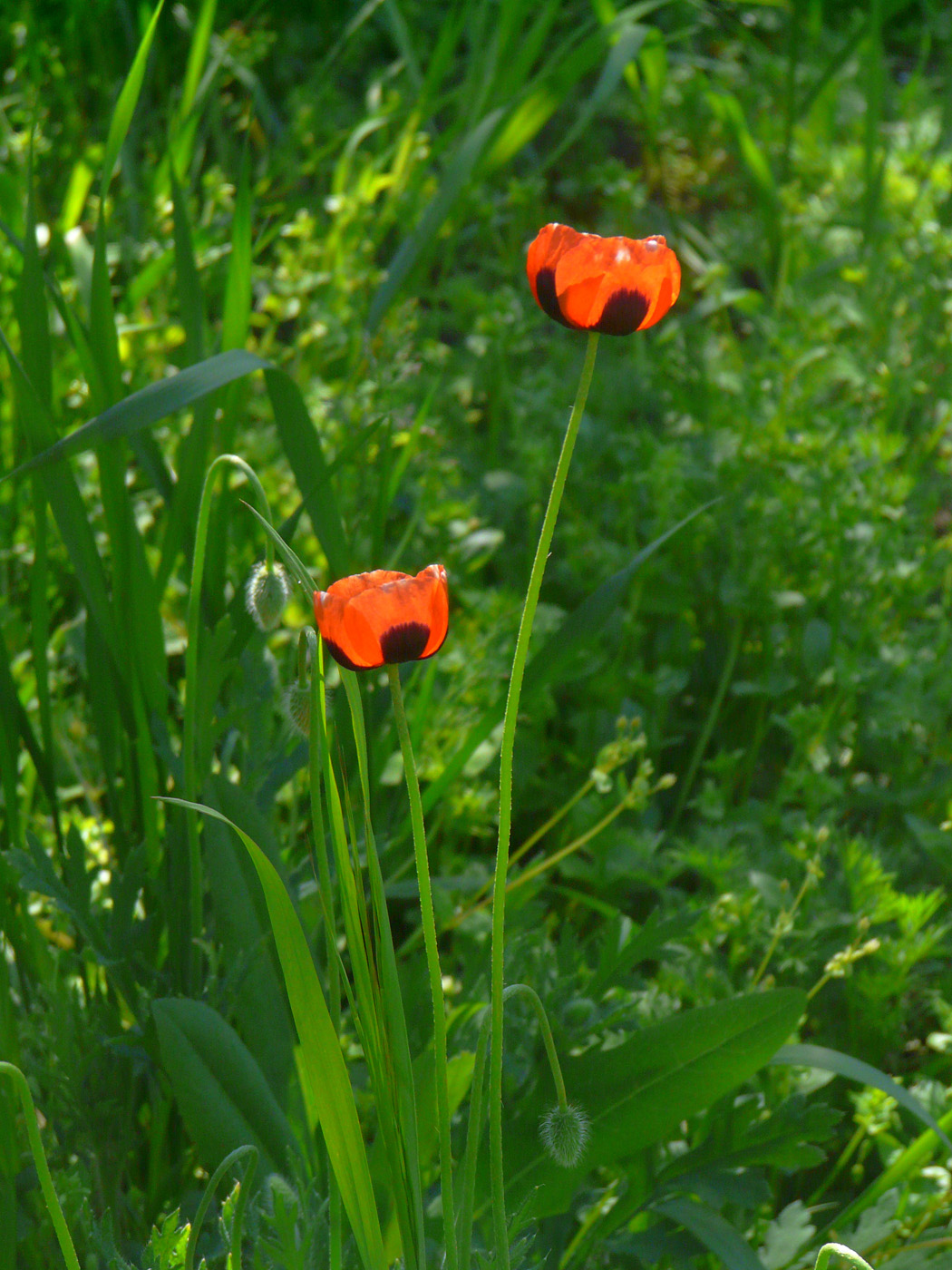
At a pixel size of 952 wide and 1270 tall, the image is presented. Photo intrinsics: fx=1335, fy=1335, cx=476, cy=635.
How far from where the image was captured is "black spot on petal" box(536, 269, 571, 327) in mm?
826

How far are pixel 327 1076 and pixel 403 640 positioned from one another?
294 millimetres

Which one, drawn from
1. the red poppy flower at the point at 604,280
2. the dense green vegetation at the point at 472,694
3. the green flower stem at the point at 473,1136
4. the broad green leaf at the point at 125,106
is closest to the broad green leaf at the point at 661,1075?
the dense green vegetation at the point at 472,694

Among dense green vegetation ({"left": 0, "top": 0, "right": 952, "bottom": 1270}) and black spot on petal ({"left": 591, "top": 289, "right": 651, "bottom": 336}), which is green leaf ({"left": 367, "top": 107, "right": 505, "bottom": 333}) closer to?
dense green vegetation ({"left": 0, "top": 0, "right": 952, "bottom": 1270})

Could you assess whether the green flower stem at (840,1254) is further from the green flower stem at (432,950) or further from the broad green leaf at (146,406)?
the broad green leaf at (146,406)

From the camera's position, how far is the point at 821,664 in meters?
1.88

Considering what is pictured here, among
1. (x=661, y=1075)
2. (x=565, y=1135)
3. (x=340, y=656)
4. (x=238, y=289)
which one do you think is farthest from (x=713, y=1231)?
(x=238, y=289)

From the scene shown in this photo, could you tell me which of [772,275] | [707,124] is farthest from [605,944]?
[707,124]

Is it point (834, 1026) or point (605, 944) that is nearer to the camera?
point (605, 944)

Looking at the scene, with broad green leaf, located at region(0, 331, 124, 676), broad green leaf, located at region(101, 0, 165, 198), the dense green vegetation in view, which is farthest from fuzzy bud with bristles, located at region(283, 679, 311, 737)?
broad green leaf, located at region(101, 0, 165, 198)

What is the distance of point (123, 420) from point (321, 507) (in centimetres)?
20

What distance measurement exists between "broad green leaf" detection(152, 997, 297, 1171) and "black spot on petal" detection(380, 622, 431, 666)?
16.1 inches

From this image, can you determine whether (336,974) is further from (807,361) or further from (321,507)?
(807,361)

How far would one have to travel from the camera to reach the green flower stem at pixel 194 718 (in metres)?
0.97

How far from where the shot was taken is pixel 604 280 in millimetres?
807
